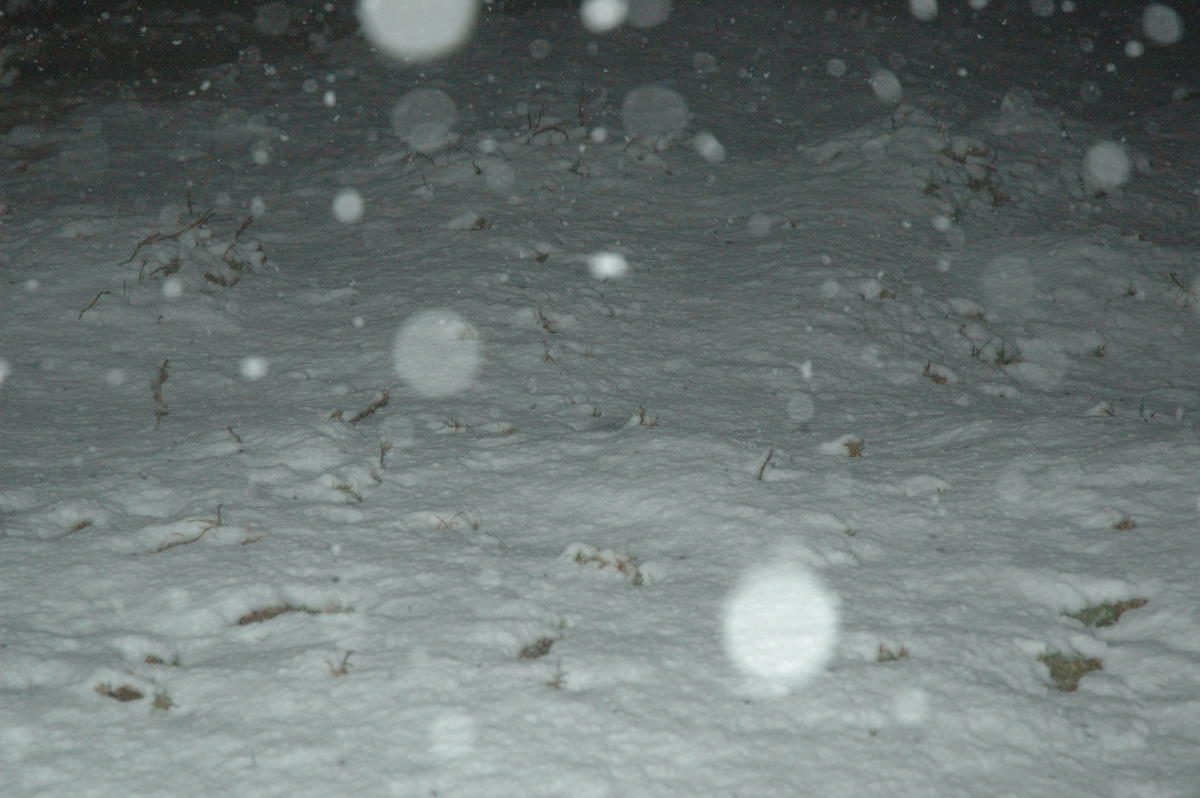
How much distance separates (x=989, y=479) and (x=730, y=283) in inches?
99.8

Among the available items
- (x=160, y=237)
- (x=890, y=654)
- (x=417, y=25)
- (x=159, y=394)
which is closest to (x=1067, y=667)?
(x=890, y=654)

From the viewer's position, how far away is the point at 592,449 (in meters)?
3.79

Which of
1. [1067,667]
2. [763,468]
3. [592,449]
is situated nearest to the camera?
[1067,667]

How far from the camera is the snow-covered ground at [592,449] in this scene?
2.23 m

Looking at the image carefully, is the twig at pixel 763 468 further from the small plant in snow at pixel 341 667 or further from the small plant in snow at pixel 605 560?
the small plant in snow at pixel 341 667

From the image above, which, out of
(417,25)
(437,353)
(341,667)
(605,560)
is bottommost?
(437,353)

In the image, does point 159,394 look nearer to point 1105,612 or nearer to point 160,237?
point 160,237

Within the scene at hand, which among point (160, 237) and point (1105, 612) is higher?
point (160, 237)

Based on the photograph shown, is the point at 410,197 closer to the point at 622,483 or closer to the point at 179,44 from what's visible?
the point at 622,483

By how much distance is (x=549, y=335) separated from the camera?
491 centimetres

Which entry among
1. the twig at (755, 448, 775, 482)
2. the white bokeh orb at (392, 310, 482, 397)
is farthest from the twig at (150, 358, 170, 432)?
the twig at (755, 448, 775, 482)

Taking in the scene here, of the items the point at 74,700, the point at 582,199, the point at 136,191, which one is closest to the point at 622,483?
→ the point at 74,700

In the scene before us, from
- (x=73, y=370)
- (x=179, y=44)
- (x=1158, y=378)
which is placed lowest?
(x=1158, y=378)

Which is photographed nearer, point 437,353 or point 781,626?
point 781,626
